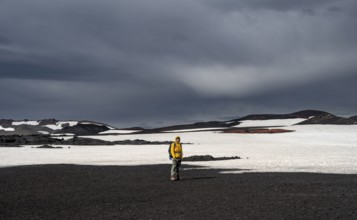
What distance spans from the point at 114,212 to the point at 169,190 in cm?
403

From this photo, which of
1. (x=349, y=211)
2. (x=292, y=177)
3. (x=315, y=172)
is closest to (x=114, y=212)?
(x=349, y=211)

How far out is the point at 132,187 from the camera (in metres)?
16.2

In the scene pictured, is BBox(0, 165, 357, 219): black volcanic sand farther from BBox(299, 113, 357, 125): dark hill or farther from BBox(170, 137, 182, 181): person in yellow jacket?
BBox(299, 113, 357, 125): dark hill

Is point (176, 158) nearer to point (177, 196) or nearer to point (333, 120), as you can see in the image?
point (177, 196)

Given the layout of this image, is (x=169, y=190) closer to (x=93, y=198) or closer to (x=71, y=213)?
(x=93, y=198)

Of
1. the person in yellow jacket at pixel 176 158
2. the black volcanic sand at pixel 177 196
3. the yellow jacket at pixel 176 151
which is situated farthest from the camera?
the yellow jacket at pixel 176 151

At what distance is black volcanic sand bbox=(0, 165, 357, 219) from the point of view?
11.2m

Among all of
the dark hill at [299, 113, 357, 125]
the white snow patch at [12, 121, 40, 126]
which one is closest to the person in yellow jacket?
the dark hill at [299, 113, 357, 125]

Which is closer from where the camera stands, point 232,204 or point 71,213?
point 71,213

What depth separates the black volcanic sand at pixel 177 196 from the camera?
11188 mm

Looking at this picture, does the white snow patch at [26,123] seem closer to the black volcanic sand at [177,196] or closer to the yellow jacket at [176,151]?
the black volcanic sand at [177,196]

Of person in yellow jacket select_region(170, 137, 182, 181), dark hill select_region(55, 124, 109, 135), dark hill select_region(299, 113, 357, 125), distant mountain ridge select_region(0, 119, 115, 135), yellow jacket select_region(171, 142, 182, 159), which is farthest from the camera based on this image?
distant mountain ridge select_region(0, 119, 115, 135)

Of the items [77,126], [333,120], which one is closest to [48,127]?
[77,126]

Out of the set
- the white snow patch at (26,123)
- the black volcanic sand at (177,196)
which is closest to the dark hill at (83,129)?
the white snow patch at (26,123)
